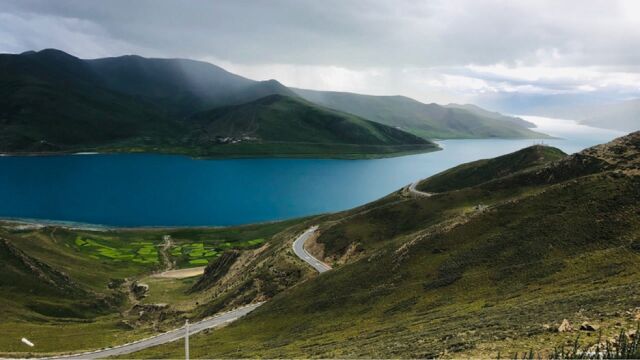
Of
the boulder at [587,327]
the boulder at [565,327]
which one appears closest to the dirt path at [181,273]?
the boulder at [565,327]

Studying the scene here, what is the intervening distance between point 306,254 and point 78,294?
49.0m

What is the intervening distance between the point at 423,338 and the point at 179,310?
62.4m

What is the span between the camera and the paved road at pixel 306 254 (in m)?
82.7

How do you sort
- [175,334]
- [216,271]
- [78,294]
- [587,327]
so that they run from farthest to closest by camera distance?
[216,271] → [78,294] → [175,334] → [587,327]

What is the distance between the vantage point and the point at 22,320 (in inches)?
2940

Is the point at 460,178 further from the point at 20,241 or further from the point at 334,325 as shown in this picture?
the point at 20,241

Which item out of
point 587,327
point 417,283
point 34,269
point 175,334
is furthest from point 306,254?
point 587,327

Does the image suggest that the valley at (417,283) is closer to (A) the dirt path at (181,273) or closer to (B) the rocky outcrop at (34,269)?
(B) the rocky outcrop at (34,269)

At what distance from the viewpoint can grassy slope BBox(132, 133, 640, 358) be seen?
29.2 meters

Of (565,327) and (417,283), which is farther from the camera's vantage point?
(417,283)

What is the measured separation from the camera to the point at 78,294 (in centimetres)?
9619

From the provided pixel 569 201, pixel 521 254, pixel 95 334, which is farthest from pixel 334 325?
pixel 95 334

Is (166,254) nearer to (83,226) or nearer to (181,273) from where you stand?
(181,273)

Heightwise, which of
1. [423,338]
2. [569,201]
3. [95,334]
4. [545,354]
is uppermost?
[569,201]
